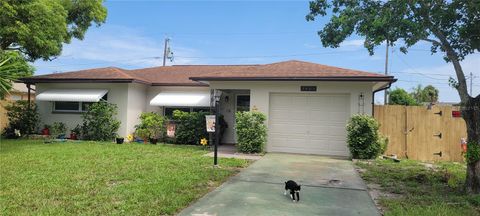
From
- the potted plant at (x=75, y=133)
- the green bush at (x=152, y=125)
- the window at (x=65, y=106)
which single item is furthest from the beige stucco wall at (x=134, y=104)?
the window at (x=65, y=106)

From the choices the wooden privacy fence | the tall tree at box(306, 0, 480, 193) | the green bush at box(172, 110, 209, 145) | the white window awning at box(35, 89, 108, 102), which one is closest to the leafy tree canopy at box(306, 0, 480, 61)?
the tall tree at box(306, 0, 480, 193)

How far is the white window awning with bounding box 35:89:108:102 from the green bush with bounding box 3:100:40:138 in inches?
29.3

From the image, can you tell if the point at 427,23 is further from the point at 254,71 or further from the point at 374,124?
the point at 254,71

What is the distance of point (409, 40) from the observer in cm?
796

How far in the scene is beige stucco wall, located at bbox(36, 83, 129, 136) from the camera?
59.0 feet

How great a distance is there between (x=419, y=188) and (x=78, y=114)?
1547 cm

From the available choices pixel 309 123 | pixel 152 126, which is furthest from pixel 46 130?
pixel 309 123

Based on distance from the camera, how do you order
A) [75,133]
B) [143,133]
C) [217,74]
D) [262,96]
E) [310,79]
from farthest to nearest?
1. [75,133]
2. [143,133]
3. [217,74]
4. [262,96]
5. [310,79]

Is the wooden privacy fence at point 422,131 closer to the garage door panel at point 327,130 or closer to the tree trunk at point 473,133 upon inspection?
the garage door panel at point 327,130

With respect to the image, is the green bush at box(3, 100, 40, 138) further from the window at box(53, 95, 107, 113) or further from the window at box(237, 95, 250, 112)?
the window at box(237, 95, 250, 112)

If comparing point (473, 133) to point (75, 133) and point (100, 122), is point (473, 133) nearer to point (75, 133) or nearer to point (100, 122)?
point (100, 122)

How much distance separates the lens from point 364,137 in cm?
1303

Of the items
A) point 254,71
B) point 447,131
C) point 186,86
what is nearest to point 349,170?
point 447,131

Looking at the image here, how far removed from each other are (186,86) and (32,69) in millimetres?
7043
